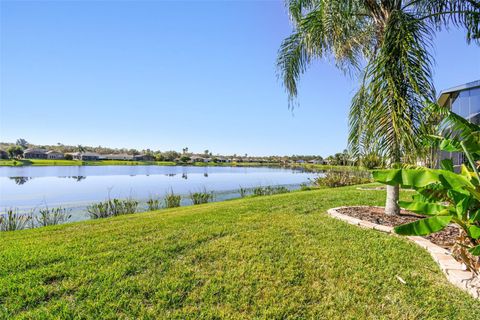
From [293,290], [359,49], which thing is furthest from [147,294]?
[359,49]

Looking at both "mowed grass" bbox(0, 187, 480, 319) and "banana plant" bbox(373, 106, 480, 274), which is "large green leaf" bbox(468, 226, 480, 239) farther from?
"mowed grass" bbox(0, 187, 480, 319)

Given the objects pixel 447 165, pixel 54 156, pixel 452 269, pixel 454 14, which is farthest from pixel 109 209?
pixel 54 156

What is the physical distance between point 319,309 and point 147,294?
1753 millimetres

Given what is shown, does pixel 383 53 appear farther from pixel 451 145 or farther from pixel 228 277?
pixel 228 277

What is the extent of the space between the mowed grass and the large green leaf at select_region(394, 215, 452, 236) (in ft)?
2.45

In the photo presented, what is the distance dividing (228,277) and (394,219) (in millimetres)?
4061

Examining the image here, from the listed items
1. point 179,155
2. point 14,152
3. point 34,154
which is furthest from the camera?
point 179,155

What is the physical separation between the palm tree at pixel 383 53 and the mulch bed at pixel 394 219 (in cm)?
27

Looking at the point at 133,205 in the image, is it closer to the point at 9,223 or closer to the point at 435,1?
the point at 9,223

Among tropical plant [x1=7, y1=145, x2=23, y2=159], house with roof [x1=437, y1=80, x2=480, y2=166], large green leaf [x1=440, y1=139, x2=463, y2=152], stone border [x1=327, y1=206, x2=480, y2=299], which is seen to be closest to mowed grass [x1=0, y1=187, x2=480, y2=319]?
stone border [x1=327, y1=206, x2=480, y2=299]

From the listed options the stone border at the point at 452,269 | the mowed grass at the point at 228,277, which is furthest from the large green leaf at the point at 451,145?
the mowed grass at the point at 228,277

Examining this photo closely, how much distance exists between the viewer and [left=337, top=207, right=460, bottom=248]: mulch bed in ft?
13.2

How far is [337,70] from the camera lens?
754 centimetres

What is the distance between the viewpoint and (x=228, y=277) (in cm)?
291
